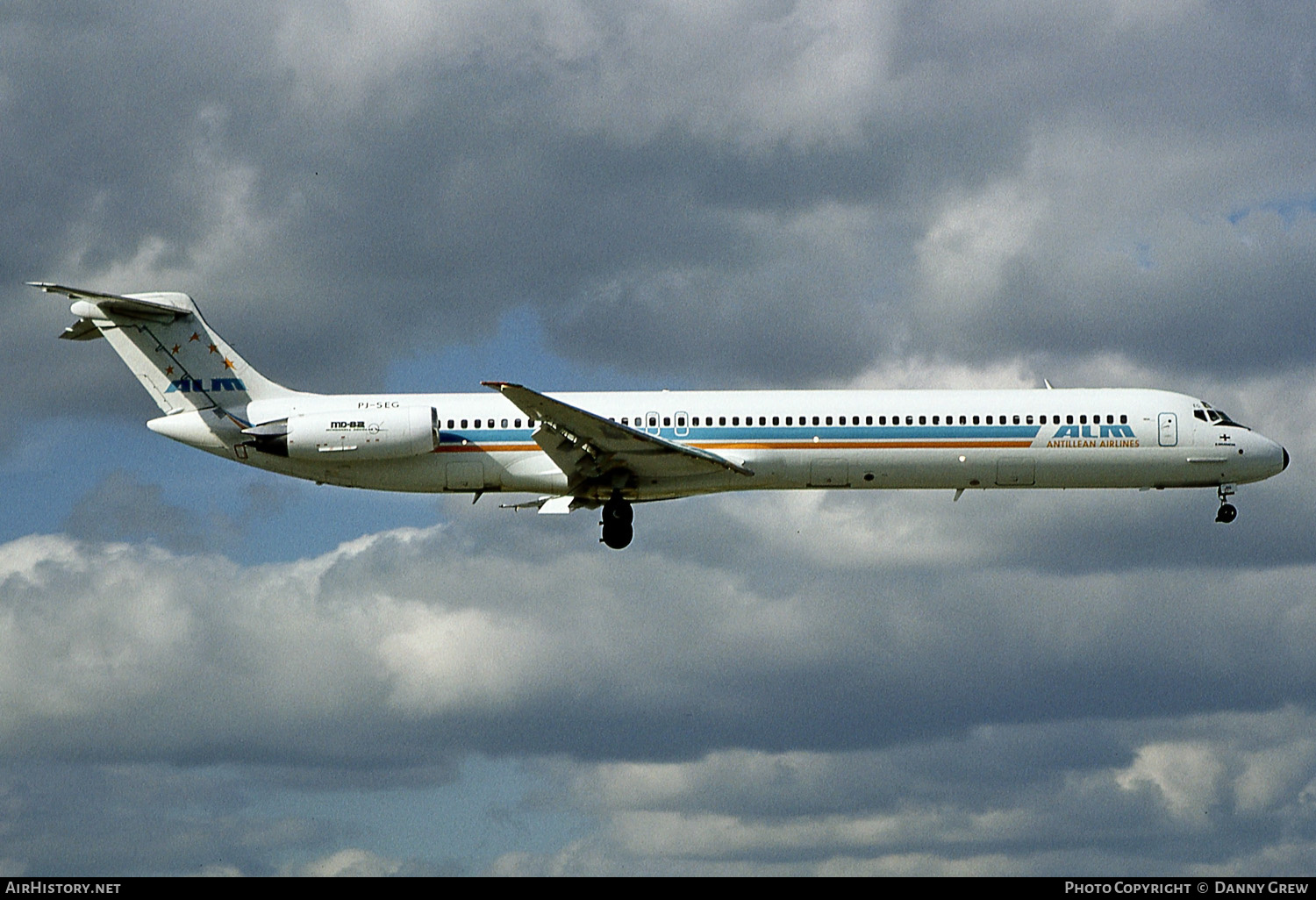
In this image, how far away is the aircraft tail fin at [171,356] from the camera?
45094 mm

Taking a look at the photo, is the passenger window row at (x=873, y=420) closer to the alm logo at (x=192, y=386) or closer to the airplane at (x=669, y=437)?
the airplane at (x=669, y=437)

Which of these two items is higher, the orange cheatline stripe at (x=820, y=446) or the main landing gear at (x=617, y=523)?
the orange cheatline stripe at (x=820, y=446)

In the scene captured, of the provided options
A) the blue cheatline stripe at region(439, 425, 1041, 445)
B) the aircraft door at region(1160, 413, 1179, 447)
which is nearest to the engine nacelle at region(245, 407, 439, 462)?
the blue cheatline stripe at region(439, 425, 1041, 445)

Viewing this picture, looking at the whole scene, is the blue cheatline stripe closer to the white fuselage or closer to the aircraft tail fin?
the white fuselage

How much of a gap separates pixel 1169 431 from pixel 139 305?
28470 mm

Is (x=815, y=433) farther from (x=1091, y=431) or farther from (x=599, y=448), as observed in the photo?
(x=1091, y=431)

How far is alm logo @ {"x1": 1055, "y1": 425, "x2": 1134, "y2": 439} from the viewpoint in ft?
145

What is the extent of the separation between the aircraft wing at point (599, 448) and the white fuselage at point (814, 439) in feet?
2.15

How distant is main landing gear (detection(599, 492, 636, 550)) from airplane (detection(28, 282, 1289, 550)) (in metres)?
0.05

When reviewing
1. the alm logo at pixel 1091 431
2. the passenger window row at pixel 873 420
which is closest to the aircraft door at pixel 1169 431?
the alm logo at pixel 1091 431

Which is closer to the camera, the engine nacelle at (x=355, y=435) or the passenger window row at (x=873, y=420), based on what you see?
the engine nacelle at (x=355, y=435)

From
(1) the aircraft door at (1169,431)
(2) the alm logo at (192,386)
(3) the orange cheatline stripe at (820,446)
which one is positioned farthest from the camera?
(2) the alm logo at (192,386)

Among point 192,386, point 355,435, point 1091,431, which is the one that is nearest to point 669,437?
point 355,435

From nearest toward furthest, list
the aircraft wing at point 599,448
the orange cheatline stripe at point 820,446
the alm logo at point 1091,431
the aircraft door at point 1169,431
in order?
1. the aircraft wing at point 599,448
2. the orange cheatline stripe at point 820,446
3. the alm logo at point 1091,431
4. the aircraft door at point 1169,431
